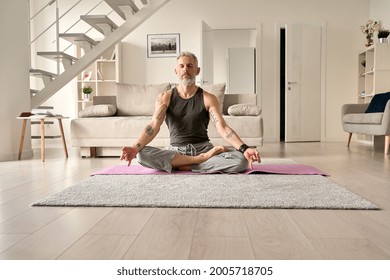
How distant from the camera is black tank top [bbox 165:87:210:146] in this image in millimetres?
3024

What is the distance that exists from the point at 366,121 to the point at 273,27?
3178 millimetres

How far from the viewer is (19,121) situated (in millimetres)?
4695

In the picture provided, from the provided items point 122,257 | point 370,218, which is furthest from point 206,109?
point 122,257

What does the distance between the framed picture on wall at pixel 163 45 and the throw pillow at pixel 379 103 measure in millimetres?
3662

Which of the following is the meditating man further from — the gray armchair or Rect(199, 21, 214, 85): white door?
Rect(199, 21, 214, 85): white door

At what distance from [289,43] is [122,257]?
693 cm

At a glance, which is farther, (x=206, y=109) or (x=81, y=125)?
(x=81, y=125)

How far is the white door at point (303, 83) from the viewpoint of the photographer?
758 cm

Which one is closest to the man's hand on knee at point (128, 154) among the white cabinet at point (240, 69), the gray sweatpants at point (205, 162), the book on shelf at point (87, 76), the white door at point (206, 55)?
the gray sweatpants at point (205, 162)

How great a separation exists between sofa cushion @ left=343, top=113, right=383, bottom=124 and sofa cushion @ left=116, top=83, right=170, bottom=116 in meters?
2.56

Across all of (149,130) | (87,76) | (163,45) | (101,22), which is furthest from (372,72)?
(149,130)

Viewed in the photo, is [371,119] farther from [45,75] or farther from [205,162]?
[45,75]

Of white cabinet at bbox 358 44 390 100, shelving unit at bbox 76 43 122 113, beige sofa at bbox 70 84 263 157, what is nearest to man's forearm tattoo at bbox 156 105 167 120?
beige sofa at bbox 70 84 263 157
